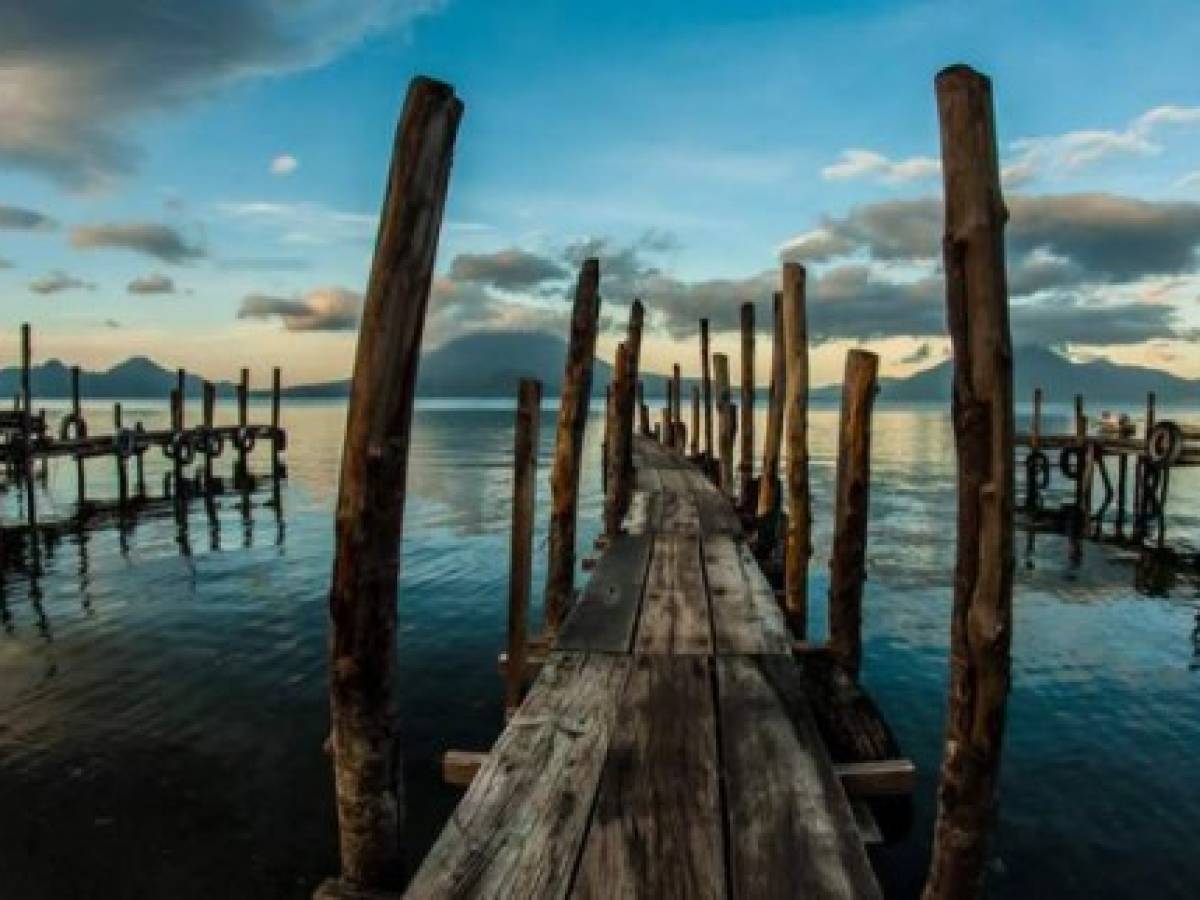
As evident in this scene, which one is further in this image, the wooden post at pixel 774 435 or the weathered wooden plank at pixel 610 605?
the wooden post at pixel 774 435

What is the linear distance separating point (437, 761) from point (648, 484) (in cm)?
1163

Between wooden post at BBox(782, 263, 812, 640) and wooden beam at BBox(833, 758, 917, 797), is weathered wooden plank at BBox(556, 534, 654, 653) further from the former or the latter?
wooden beam at BBox(833, 758, 917, 797)

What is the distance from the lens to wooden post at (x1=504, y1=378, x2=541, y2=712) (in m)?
7.30

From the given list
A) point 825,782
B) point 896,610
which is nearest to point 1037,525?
point 896,610

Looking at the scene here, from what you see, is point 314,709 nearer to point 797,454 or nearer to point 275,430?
point 797,454

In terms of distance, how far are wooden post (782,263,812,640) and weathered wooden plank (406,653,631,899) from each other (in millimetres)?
5282

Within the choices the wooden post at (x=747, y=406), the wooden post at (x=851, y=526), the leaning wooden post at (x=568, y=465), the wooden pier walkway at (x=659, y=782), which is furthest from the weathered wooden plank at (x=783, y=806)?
the wooden post at (x=747, y=406)

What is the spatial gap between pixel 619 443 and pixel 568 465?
419 cm

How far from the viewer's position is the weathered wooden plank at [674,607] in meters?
6.96

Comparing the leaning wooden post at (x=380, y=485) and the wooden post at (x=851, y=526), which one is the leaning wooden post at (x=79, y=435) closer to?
the wooden post at (x=851, y=526)

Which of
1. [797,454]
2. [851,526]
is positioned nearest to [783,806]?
[851,526]

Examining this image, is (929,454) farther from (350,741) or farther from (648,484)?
(350,741)

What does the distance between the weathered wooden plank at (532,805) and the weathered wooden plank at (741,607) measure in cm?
155

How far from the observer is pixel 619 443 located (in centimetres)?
1373
